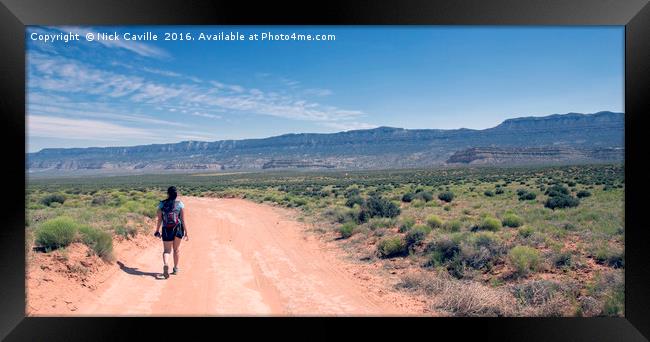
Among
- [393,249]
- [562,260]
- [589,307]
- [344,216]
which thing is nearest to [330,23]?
[589,307]

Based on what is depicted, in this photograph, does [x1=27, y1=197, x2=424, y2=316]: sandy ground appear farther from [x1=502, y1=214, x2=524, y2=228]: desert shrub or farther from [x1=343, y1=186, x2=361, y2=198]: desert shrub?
[x1=343, y1=186, x2=361, y2=198]: desert shrub

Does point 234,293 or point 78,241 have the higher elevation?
point 78,241

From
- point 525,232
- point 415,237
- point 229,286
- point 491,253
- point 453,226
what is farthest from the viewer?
point 453,226

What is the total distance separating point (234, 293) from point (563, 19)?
6.11 meters

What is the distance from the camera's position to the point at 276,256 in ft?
31.3

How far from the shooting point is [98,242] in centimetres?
808

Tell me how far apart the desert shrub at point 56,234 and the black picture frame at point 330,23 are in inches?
103

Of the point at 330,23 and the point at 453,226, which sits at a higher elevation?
the point at 330,23

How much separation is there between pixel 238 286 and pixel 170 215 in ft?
5.46

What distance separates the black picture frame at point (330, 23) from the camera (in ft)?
16.4

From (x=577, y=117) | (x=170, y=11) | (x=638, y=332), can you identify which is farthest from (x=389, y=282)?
(x=577, y=117)

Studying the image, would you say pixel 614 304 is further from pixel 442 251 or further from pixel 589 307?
pixel 442 251

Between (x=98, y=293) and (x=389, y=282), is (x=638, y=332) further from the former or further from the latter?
(x=98, y=293)

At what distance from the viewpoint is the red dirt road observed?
599cm
